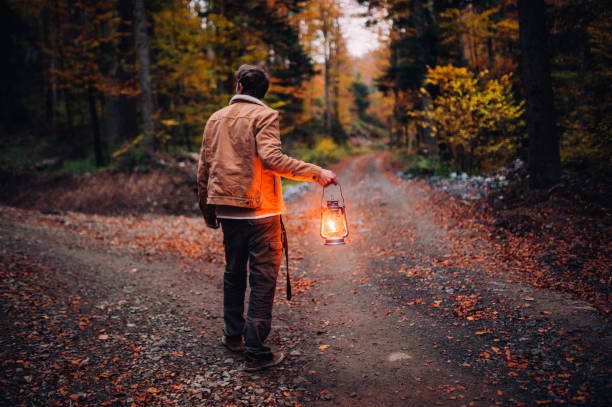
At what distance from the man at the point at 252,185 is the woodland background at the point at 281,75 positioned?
6986 mm

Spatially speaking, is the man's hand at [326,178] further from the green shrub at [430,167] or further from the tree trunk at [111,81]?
the tree trunk at [111,81]

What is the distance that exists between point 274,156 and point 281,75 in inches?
845

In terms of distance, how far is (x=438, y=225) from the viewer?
26.1 feet

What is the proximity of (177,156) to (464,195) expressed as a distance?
11081mm

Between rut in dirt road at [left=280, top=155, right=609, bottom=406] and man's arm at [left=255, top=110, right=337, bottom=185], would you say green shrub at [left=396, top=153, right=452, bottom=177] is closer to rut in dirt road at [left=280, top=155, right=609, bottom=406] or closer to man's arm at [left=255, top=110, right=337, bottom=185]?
rut in dirt road at [left=280, top=155, right=609, bottom=406]

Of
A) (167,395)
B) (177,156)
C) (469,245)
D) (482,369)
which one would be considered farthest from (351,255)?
(177,156)

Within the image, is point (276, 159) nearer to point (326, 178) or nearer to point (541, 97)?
point (326, 178)

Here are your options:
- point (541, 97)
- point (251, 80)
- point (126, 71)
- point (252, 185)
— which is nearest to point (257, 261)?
point (252, 185)

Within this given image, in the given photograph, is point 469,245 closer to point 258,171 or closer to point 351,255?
point 351,255

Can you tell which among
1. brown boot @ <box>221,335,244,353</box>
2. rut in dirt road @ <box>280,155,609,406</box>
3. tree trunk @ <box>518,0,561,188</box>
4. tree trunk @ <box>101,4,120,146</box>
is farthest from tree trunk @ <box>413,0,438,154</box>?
brown boot @ <box>221,335,244,353</box>

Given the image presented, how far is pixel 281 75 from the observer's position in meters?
22.9

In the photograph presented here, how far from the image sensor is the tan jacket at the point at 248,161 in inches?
119

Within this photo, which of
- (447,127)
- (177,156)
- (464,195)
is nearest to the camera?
(464,195)

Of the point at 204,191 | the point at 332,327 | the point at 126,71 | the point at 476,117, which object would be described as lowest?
the point at 332,327
